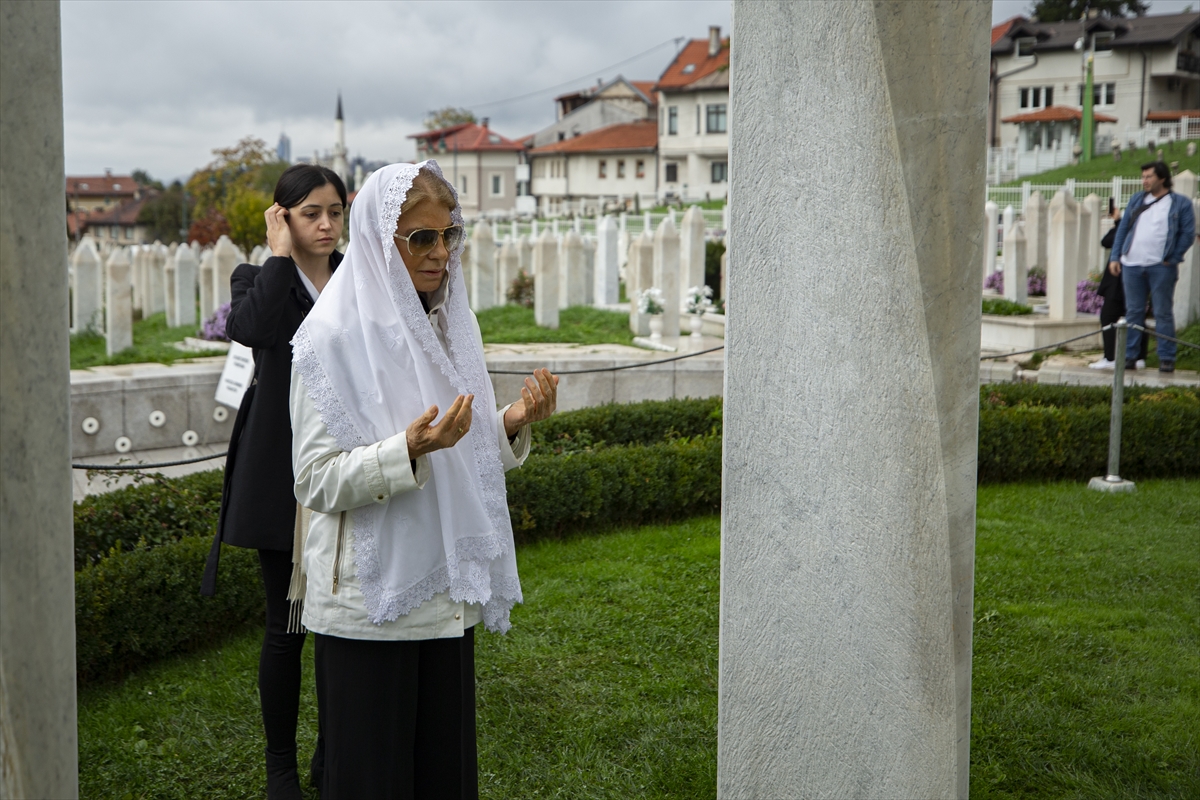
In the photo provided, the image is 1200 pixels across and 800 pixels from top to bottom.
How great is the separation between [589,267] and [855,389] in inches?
557

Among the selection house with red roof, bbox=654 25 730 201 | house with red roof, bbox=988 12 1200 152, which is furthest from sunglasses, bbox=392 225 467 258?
house with red roof, bbox=654 25 730 201

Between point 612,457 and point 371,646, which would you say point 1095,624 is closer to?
point 612,457

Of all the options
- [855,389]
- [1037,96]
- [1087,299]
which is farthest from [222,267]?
[1037,96]

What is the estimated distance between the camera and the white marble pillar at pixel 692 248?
13.3 metres

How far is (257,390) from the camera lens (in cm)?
308

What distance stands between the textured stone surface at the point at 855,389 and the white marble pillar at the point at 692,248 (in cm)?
1108

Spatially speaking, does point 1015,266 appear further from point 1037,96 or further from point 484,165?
point 484,165

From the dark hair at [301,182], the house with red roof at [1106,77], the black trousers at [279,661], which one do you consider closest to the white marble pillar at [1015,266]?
the dark hair at [301,182]

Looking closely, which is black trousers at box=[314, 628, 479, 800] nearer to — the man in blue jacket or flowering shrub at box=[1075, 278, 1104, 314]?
the man in blue jacket

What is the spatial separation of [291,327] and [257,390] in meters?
0.21

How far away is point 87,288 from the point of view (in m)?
12.3

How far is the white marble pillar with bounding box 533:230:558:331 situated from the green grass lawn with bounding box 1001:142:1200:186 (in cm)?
2190

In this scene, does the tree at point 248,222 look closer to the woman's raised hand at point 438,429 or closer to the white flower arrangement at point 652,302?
the white flower arrangement at point 652,302

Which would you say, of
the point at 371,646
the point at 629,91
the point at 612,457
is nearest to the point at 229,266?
the point at 612,457
